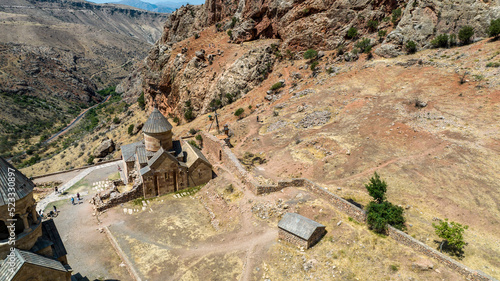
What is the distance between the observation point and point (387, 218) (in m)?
16.1

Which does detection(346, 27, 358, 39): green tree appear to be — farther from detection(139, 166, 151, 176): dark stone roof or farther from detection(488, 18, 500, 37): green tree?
detection(139, 166, 151, 176): dark stone roof

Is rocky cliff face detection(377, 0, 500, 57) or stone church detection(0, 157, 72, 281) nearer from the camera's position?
stone church detection(0, 157, 72, 281)

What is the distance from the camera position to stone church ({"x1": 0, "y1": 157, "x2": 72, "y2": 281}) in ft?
33.4

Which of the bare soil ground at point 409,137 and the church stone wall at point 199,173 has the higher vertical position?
the bare soil ground at point 409,137

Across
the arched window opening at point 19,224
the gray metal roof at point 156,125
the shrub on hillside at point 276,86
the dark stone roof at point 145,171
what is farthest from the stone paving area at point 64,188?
the shrub on hillside at point 276,86

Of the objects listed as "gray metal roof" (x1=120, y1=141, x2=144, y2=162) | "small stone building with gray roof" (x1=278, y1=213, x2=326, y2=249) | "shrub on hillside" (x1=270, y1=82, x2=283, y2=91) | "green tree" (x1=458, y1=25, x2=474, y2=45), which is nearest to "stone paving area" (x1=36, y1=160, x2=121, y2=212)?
"gray metal roof" (x1=120, y1=141, x2=144, y2=162)

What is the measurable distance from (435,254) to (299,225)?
286 inches

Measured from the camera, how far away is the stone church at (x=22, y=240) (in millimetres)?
10188

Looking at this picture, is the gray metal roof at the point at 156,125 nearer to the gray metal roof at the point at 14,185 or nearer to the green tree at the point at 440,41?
the gray metal roof at the point at 14,185

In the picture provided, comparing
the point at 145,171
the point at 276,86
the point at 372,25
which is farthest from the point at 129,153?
the point at 372,25

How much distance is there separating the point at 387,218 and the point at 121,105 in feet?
302

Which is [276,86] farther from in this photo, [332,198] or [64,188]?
[64,188]

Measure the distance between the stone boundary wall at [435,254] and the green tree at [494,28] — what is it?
3220 centimetres

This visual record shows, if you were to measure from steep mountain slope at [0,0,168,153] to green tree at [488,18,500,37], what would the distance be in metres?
95.1
